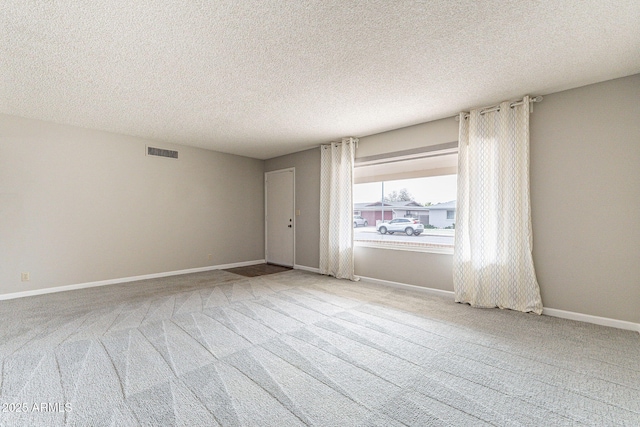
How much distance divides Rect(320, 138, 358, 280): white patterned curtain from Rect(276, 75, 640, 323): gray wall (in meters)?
2.79

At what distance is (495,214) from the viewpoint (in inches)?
145

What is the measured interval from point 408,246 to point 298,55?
3290 millimetres

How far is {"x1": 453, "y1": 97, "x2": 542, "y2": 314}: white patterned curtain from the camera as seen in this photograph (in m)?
3.43

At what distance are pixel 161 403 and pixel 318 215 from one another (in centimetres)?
447

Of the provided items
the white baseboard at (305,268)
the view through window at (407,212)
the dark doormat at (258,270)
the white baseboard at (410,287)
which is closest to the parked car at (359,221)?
the view through window at (407,212)

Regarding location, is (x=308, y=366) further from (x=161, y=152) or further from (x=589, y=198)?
(x=161, y=152)

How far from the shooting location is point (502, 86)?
10.4ft

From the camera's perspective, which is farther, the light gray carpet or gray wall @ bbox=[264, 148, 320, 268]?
gray wall @ bbox=[264, 148, 320, 268]

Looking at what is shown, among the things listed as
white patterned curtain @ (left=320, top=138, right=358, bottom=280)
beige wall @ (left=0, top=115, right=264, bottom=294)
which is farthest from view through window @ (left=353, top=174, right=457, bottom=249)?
beige wall @ (left=0, top=115, right=264, bottom=294)

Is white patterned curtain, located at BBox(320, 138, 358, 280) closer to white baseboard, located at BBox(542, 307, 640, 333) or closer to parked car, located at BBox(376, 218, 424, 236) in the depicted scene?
parked car, located at BBox(376, 218, 424, 236)

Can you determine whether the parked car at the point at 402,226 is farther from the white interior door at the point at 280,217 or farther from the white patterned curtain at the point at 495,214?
the white interior door at the point at 280,217

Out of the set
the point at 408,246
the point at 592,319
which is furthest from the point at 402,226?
the point at 592,319

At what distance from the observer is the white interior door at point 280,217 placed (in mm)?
6540

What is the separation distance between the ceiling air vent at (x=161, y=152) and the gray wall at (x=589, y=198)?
5.97 meters
